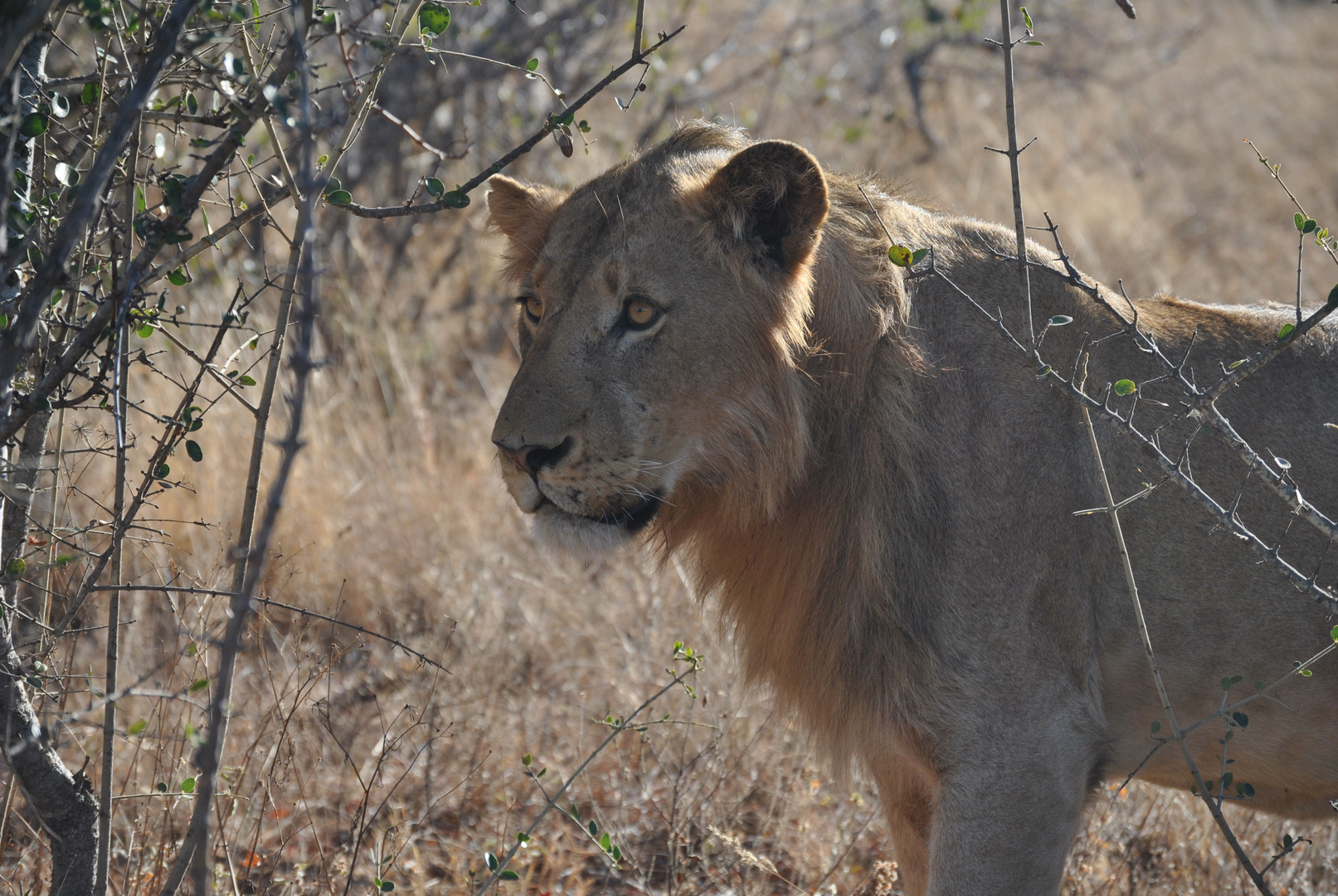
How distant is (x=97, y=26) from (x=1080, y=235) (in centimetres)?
916

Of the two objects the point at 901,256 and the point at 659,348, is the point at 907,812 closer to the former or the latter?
the point at 659,348

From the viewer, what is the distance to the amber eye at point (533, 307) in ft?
10.5

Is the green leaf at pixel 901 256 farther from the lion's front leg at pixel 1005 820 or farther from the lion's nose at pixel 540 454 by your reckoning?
the lion's front leg at pixel 1005 820

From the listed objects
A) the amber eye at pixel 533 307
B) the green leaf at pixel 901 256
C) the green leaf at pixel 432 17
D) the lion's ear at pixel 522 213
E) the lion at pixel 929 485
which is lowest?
the lion at pixel 929 485

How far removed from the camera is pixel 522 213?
11.3ft

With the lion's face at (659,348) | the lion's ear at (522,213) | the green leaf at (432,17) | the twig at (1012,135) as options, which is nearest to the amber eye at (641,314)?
the lion's face at (659,348)

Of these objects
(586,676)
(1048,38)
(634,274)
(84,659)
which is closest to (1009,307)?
(634,274)

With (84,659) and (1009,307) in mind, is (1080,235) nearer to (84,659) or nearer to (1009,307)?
(1009,307)

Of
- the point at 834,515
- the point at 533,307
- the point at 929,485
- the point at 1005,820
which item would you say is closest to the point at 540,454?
Answer: the point at 533,307

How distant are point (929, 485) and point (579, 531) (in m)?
0.90

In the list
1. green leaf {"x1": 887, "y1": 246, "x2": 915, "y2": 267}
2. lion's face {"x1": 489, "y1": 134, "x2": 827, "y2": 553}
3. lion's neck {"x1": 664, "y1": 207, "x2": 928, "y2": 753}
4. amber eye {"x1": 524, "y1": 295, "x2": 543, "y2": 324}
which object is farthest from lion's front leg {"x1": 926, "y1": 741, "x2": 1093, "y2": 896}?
amber eye {"x1": 524, "y1": 295, "x2": 543, "y2": 324}

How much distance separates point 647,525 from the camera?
119 inches

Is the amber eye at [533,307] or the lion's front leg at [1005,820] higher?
the amber eye at [533,307]

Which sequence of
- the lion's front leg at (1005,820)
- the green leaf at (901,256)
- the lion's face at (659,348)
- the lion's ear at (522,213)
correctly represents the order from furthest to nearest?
the lion's ear at (522,213), the lion's face at (659,348), the lion's front leg at (1005,820), the green leaf at (901,256)
